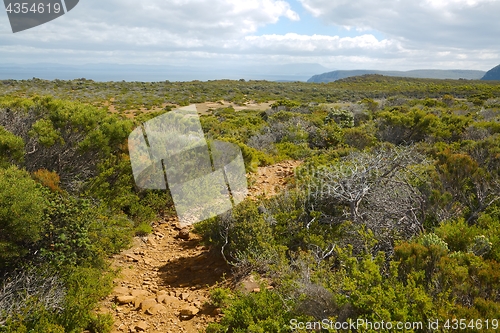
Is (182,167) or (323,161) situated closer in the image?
(182,167)

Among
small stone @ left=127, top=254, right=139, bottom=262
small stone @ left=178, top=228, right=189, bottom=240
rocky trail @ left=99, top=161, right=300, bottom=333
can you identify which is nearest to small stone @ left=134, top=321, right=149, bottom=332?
rocky trail @ left=99, top=161, right=300, bottom=333

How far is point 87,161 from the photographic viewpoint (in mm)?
6434

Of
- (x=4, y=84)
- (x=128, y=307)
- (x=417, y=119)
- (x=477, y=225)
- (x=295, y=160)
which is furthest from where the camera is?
(x=4, y=84)

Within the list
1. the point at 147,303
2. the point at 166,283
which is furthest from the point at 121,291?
the point at 166,283

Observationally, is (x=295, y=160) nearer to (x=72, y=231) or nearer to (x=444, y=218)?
(x=444, y=218)

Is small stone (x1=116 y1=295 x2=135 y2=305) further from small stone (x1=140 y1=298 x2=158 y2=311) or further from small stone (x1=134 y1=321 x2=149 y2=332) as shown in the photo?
Answer: small stone (x1=134 y1=321 x2=149 y2=332)

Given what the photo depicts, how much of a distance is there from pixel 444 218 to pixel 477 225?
1.38 feet

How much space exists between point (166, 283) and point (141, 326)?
A: 1023 millimetres

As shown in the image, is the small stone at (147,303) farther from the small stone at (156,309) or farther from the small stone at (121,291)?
the small stone at (121,291)

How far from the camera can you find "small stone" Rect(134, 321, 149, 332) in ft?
12.1

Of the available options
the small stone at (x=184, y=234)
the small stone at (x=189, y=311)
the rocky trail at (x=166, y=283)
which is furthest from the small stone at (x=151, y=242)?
the small stone at (x=189, y=311)

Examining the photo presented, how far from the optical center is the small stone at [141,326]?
145 inches

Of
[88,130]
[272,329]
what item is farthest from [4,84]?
[272,329]

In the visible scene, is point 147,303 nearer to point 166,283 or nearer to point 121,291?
point 121,291
